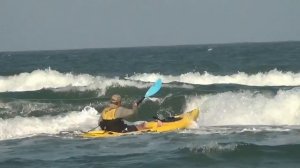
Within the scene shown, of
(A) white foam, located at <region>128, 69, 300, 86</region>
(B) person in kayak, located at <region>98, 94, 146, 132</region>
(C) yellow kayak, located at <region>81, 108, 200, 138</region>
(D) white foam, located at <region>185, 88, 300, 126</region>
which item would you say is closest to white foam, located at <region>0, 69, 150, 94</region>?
(A) white foam, located at <region>128, 69, 300, 86</region>

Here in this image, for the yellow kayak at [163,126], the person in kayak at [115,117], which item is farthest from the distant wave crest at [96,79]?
the person in kayak at [115,117]

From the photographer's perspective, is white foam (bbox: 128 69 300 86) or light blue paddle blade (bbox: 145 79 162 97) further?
white foam (bbox: 128 69 300 86)

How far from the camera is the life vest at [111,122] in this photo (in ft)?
44.8

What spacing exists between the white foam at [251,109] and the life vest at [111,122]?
300 centimetres

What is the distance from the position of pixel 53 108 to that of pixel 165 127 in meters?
6.84

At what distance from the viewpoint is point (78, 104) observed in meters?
20.5

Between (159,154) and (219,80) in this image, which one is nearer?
(159,154)

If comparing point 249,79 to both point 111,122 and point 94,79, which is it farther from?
point 111,122

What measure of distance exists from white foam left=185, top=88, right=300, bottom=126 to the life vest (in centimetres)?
300

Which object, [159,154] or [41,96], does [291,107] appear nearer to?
[159,154]

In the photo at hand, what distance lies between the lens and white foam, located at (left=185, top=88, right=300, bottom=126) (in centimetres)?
1652

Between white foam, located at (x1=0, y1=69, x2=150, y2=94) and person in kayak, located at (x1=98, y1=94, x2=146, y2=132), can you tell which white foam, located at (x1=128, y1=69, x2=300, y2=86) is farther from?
person in kayak, located at (x1=98, y1=94, x2=146, y2=132)

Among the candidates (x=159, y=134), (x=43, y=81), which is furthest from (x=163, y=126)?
(x=43, y=81)

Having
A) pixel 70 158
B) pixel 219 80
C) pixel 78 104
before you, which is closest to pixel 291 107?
pixel 78 104
